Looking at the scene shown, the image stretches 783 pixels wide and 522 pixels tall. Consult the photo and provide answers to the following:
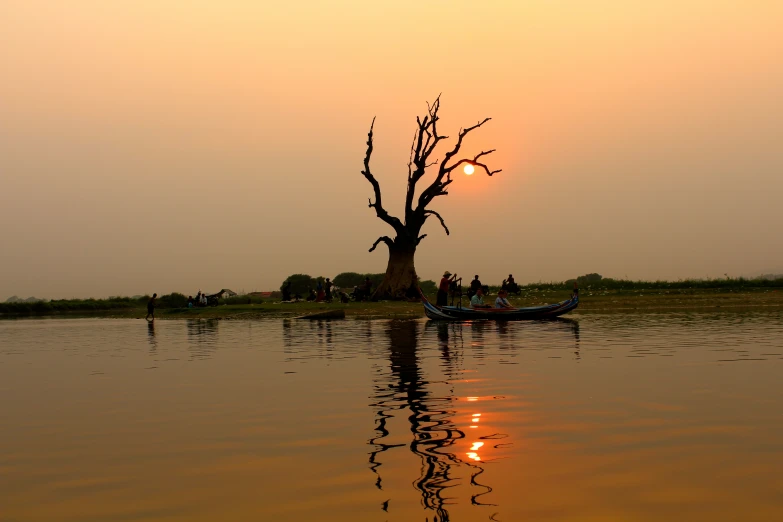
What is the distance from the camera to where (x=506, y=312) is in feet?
120

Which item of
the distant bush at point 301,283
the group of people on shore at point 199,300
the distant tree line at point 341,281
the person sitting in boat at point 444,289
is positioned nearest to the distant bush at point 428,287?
the distant tree line at point 341,281

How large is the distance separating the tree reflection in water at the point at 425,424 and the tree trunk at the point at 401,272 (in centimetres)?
3004

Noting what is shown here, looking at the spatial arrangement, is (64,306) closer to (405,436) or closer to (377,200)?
(377,200)

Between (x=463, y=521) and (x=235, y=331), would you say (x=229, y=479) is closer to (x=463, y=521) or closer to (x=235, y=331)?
(x=463, y=521)

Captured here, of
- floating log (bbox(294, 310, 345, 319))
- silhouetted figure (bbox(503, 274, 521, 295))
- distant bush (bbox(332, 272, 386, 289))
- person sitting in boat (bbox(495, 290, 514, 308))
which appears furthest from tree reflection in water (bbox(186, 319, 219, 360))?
distant bush (bbox(332, 272, 386, 289))

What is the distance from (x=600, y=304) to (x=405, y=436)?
128 feet

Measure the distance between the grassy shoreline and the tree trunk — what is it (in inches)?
56.0

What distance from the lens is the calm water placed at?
769cm

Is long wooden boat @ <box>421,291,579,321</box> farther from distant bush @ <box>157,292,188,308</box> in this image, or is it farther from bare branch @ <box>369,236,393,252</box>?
distant bush @ <box>157,292,188,308</box>

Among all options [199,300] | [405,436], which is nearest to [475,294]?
[199,300]

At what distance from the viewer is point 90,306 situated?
74688mm

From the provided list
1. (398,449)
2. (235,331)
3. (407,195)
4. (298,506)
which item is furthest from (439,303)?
(298,506)

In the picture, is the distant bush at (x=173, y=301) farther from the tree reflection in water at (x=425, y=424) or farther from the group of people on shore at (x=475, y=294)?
the tree reflection in water at (x=425, y=424)

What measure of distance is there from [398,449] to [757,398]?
696cm
